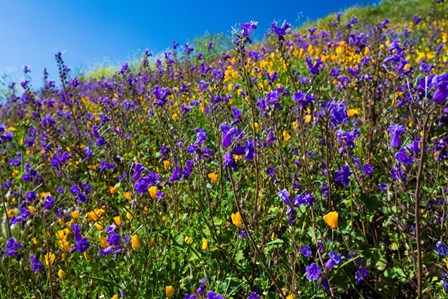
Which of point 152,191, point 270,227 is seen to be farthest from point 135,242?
point 270,227

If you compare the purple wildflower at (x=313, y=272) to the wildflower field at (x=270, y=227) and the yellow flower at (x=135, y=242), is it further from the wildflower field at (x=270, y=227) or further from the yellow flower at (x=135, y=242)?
the yellow flower at (x=135, y=242)

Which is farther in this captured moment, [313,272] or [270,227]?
[270,227]

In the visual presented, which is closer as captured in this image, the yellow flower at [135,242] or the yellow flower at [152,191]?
the yellow flower at [135,242]

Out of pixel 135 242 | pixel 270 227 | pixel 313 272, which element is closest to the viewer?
pixel 313 272

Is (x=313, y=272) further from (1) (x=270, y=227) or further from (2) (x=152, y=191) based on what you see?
(2) (x=152, y=191)

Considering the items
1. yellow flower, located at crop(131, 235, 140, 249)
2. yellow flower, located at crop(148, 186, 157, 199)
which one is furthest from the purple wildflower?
yellow flower, located at crop(148, 186, 157, 199)

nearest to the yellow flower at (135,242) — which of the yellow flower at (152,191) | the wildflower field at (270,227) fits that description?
the wildflower field at (270,227)

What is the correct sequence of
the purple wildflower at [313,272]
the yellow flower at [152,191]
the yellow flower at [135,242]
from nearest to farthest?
the purple wildflower at [313,272]
the yellow flower at [135,242]
the yellow flower at [152,191]

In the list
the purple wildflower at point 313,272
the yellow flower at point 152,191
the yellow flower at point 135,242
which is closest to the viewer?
the purple wildflower at point 313,272

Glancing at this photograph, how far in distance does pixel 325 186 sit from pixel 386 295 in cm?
67

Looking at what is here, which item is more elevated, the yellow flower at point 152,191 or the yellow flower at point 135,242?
the yellow flower at point 152,191

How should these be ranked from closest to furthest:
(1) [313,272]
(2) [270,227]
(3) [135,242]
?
(1) [313,272] < (3) [135,242] < (2) [270,227]

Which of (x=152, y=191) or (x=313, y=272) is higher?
(x=152, y=191)

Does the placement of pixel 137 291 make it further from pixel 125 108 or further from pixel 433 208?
pixel 125 108
